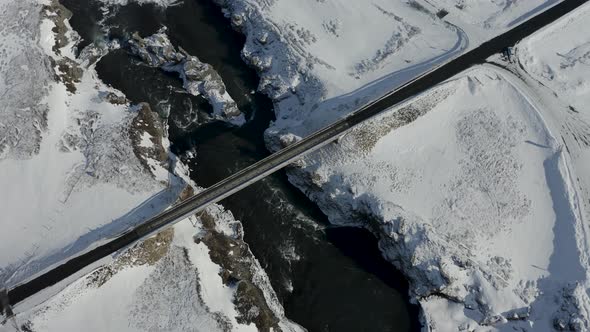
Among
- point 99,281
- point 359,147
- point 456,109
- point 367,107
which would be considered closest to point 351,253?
point 359,147

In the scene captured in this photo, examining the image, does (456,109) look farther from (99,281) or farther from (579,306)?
(99,281)

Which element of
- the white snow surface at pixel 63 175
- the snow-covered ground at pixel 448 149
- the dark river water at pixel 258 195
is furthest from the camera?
the dark river water at pixel 258 195

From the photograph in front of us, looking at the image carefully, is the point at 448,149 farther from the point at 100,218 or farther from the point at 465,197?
the point at 100,218

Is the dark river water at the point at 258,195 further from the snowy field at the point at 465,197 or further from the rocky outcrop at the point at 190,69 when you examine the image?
the snowy field at the point at 465,197

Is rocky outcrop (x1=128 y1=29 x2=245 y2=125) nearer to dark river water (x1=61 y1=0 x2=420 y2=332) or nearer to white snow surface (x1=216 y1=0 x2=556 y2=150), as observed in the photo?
dark river water (x1=61 y1=0 x2=420 y2=332)

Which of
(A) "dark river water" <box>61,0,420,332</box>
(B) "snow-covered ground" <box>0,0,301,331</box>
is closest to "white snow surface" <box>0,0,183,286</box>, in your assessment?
(B) "snow-covered ground" <box>0,0,301,331</box>

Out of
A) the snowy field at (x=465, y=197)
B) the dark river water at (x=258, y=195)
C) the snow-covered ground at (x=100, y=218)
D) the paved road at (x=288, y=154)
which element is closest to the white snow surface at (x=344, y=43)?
the paved road at (x=288, y=154)
